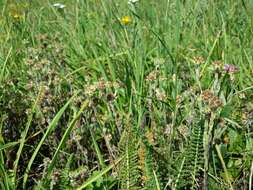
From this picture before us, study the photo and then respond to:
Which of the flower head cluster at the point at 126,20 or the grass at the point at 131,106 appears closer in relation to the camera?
the grass at the point at 131,106

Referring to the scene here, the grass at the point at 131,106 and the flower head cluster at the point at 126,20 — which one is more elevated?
the flower head cluster at the point at 126,20

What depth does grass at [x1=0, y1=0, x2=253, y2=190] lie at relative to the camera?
3.88ft

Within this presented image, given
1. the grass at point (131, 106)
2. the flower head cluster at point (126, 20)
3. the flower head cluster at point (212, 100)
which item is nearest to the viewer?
the flower head cluster at point (212, 100)

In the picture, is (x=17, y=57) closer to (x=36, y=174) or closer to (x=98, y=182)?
(x=36, y=174)

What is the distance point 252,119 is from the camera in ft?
4.73

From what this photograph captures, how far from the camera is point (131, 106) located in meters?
1.70

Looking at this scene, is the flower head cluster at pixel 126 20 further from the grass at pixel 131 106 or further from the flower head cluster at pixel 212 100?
the flower head cluster at pixel 212 100

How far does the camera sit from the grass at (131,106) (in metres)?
1.18

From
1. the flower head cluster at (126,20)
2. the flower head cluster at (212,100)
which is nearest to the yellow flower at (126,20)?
the flower head cluster at (126,20)

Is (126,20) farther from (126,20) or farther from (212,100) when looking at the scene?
(212,100)

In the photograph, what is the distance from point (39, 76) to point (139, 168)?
0.66m

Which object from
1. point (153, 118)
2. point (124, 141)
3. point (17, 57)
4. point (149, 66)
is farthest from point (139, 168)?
point (17, 57)

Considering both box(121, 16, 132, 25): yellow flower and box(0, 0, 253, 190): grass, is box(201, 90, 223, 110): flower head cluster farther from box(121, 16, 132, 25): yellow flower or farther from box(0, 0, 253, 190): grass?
box(121, 16, 132, 25): yellow flower

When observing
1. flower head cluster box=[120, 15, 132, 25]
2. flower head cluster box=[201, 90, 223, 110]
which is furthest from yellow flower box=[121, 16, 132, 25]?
flower head cluster box=[201, 90, 223, 110]
